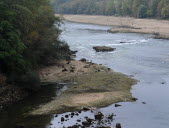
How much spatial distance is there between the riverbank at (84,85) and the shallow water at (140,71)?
181 centimetres

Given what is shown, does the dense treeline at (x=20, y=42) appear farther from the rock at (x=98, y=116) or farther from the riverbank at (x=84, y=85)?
the rock at (x=98, y=116)

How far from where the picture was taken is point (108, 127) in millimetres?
30375

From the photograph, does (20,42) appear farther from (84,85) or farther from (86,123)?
(86,123)

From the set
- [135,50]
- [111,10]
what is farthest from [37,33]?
[111,10]

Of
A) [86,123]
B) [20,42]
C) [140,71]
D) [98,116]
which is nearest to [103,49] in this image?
[140,71]

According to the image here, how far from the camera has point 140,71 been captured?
53.8m

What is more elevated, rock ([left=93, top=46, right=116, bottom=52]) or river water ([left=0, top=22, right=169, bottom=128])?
rock ([left=93, top=46, right=116, bottom=52])

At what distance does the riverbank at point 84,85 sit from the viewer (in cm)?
3722

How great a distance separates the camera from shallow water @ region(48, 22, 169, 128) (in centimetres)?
3309

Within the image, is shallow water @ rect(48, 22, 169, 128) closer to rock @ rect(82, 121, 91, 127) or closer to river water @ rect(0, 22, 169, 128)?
river water @ rect(0, 22, 169, 128)

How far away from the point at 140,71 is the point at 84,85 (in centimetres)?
1266

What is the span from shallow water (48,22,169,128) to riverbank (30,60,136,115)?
181 cm

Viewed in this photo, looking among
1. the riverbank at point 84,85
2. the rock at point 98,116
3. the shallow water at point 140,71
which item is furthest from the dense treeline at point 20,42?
the rock at point 98,116

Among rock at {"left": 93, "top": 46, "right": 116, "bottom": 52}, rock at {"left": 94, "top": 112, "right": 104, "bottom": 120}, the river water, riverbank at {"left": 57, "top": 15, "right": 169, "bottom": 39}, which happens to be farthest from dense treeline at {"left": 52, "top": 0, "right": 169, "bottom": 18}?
rock at {"left": 94, "top": 112, "right": 104, "bottom": 120}
